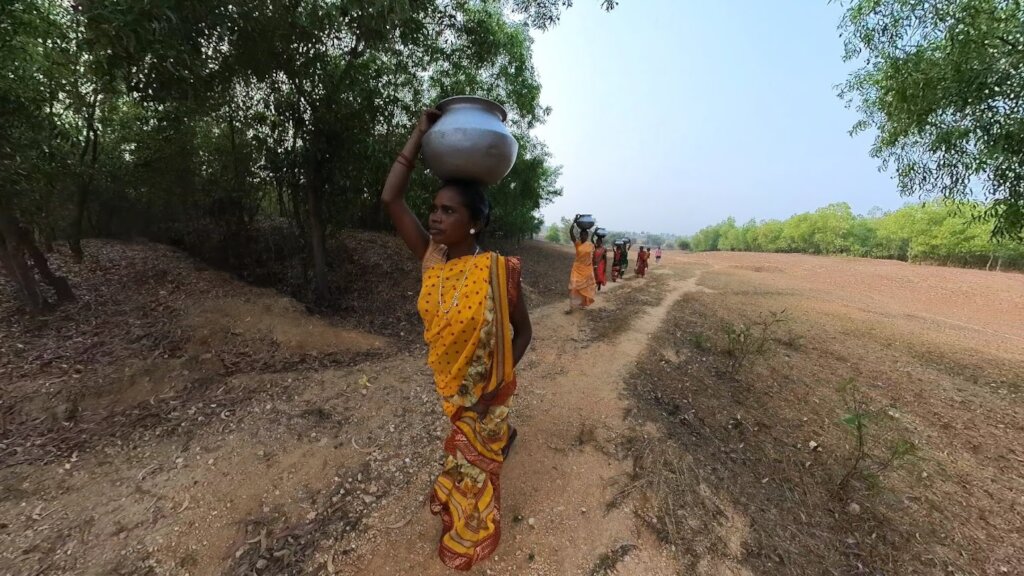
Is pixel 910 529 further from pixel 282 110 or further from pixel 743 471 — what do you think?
pixel 282 110

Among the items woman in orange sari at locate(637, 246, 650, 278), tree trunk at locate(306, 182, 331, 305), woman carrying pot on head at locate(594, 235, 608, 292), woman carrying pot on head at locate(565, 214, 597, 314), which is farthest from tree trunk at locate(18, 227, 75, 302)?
woman in orange sari at locate(637, 246, 650, 278)

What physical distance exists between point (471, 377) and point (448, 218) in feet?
3.02

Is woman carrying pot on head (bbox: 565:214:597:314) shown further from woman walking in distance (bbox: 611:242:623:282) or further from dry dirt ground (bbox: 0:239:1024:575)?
woman walking in distance (bbox: 611:242:623:282)

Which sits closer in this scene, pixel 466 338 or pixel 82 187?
pixel 466 338

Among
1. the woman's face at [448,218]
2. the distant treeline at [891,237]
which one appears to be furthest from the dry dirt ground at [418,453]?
the distant treeline at [891,237]

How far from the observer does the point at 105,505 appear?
2.54m

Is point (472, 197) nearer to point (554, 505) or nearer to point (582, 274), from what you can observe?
point (554, 505)

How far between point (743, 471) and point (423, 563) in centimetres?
297

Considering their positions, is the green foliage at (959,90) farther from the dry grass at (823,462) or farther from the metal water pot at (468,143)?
the metal water pot at (468,143)

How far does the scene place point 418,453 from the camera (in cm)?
324

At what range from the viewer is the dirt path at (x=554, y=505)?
231 cm

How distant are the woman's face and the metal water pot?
127 mm

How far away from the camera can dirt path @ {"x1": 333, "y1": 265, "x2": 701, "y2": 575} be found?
7.57ft

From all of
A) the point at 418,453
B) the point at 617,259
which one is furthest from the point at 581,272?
the point at 617,259
